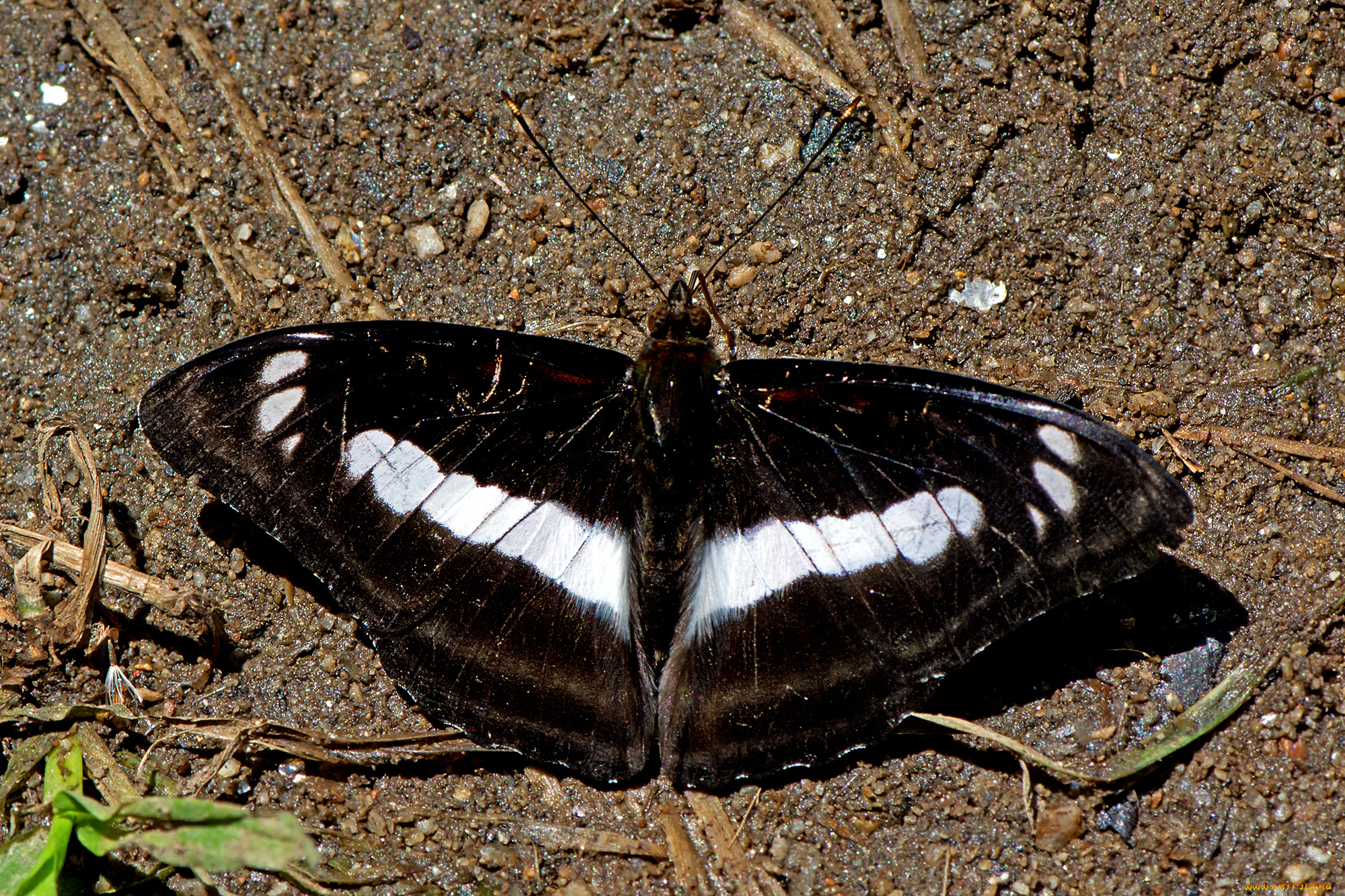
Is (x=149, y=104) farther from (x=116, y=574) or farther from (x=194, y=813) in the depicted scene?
(x=194, y=813)

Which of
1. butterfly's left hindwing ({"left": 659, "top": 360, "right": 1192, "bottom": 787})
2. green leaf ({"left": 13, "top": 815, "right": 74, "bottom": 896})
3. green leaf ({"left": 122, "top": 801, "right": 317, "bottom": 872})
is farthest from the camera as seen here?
green leaf ({"left": 13, "top": 815, "right": 74, "bottom": 896})

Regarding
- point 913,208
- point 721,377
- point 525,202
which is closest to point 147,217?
point 525,202

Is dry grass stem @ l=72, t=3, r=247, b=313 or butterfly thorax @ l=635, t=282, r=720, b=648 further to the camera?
dry grass stem @ l=72, t=3, r=247, b=313

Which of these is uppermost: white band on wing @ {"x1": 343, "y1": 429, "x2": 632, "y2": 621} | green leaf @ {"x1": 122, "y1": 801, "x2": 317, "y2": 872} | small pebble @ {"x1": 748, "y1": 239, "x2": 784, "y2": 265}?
small pebble @ {"x1": 748, "y1": 239, "x2": 784, "y2": 265}

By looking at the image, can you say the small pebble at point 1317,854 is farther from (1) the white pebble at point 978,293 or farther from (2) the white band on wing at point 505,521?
(2) the white band on wing at point 505,521

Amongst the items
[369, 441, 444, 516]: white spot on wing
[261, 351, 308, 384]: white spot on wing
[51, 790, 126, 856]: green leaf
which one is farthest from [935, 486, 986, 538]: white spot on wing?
[51, 790, 126, 856]: green leaf

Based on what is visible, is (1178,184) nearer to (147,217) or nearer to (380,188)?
(380,188)

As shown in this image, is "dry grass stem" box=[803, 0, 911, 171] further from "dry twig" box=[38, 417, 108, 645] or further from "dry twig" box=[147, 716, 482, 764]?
"dry twig" box=[38, 417, 108, 645]

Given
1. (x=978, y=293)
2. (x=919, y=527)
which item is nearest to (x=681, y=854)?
(x=919, y=527)
